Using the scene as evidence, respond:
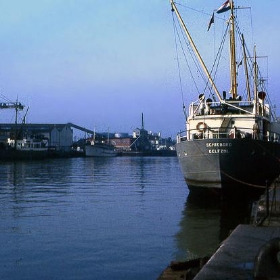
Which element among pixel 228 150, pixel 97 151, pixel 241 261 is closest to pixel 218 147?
pixel 228 150

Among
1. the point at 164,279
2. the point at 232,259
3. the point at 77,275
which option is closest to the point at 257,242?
the point at 232,259

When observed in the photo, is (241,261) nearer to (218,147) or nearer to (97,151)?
(218,147)

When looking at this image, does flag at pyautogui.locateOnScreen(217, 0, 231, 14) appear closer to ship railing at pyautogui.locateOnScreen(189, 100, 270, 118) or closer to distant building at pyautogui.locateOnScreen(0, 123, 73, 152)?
ship railing at pyautogui.locateOnScreen(189, 100, 270, 118)

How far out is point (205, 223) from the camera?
67.6 ft

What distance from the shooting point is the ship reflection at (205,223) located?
15.1 metres

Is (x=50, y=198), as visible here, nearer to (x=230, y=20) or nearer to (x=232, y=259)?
(x=230, y=20)

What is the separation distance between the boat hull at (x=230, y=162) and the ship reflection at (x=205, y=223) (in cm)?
117

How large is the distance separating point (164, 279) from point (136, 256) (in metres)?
4.96

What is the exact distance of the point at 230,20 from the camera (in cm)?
3591

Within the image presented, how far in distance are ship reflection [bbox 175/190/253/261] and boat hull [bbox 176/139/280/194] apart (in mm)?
1171

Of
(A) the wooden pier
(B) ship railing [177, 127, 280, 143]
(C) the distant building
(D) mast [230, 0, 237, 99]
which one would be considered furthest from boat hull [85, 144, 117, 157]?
(A) the wooden pier

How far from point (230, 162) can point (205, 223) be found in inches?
255

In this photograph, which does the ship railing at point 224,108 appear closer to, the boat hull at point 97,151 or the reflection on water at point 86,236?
the reflection on water at point 86,236

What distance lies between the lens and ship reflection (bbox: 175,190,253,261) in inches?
596
